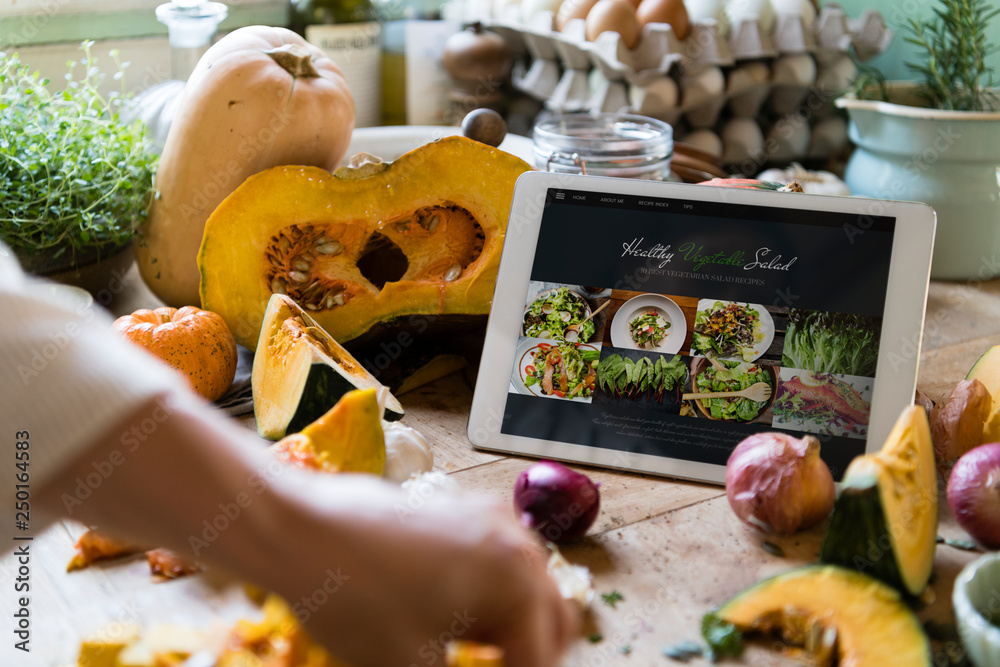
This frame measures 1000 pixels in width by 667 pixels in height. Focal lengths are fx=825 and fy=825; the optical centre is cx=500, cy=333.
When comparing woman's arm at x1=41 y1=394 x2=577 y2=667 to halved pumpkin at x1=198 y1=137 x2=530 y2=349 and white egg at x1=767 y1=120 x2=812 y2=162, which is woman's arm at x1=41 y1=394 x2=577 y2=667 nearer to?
halved pumpkin at x1=198 y1=137 x2=530 y2=349

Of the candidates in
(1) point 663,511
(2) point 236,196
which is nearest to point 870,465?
(1) point 663,511

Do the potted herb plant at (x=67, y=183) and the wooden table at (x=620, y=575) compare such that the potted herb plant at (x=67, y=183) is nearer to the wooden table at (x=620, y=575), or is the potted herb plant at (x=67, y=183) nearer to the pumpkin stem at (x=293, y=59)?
the pumpkin stem at (x=293, y=59)

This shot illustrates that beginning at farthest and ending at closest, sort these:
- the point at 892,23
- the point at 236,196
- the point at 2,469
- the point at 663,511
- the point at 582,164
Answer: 1. the point at 892,23
2. the point at 582,164
3. the point at 236,196
4. the point at 663,511
5. the point at 2,469

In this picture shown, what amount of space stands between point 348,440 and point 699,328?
0.31 meters

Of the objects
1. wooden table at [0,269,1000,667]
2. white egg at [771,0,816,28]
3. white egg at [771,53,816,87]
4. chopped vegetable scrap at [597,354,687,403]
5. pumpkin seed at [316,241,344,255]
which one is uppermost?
white egg at [771,0,816,28]

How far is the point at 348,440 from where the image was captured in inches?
22.7

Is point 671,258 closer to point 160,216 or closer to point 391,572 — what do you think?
point 391,572

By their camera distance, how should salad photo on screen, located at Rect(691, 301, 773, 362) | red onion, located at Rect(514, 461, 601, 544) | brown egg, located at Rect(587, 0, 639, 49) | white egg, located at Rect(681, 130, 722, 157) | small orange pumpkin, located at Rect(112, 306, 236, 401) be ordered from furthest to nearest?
1. white egg, located at Rect(681, 130, 722, 157)
2. brown egg, located at Rect(587, 0, 639, 49)
3. small orange pumpkin, located at Rect(112, 306, 236, 401)
4. salad photo on screen, located at Rect(691, 301, 773, 362)
5. red onion, located at Rect(514, 461, 601, 544)

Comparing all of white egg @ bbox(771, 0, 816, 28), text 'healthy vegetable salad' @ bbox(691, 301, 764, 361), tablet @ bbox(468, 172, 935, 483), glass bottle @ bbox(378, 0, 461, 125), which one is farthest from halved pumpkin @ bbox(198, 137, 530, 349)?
white egg @ bbox(771, 0, 816, 28)

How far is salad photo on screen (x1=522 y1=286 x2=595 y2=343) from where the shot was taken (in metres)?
0.72

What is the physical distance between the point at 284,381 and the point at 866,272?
496 mm

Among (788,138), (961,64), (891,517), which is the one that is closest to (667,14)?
(788,138)

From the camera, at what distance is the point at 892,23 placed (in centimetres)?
149

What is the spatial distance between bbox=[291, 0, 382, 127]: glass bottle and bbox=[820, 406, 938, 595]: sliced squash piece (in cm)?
114
